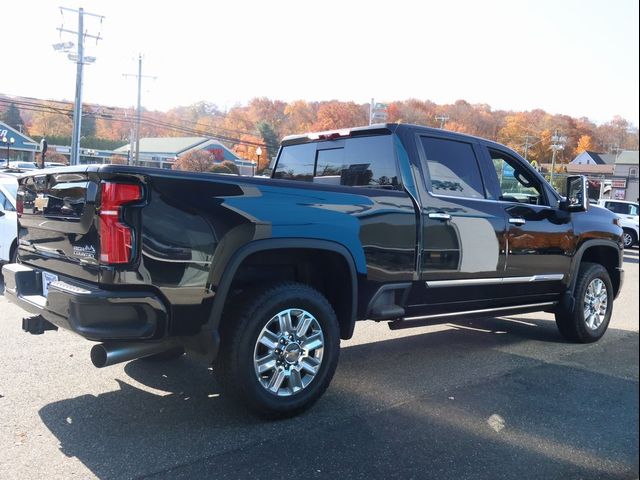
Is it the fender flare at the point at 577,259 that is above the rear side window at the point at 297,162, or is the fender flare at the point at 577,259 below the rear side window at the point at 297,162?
below

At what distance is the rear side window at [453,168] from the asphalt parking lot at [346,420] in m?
1.57

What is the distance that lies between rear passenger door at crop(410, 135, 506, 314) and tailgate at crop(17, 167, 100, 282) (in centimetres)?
243

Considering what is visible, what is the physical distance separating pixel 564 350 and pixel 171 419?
412 cm

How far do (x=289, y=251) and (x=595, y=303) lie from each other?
4.08 meters

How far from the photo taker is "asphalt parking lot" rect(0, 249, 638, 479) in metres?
3.04

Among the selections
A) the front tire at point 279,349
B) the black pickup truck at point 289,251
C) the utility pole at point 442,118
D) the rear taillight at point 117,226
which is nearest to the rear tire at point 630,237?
the utility pole at point 442,118

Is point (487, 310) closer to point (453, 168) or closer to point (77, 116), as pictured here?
point (453, 168)

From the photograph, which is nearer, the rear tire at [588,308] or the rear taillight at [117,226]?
the rear taillight at [117,226]

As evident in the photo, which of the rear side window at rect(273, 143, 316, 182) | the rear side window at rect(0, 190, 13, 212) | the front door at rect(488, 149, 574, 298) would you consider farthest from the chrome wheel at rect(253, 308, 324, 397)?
the rear side window at rect(0, 190, 13, 212)

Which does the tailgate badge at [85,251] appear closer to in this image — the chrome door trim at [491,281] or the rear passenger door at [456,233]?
the rear passenger door at [456,233]

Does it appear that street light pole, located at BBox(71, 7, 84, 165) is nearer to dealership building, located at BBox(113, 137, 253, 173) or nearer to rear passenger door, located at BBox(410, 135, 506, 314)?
dealership building, located at BBox(113, 137, 253, 173)

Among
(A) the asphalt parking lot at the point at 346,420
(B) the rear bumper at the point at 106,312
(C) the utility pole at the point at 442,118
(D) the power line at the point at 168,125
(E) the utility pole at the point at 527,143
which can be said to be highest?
(D) the power line at the point at 168,125

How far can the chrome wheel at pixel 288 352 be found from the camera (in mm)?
3611

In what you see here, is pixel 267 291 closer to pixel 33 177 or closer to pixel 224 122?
pixel 33 177
